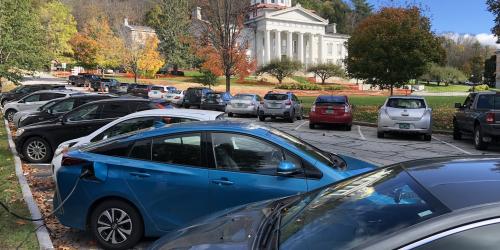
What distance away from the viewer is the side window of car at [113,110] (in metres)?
12.2

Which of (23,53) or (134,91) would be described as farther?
(134,91)

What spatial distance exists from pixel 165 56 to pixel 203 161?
8257cm

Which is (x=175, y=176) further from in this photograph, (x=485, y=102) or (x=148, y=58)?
(x=148, y=58)

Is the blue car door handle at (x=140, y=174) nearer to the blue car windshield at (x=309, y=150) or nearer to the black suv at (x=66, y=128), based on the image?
the blue car windshield at (x=309, y=150)

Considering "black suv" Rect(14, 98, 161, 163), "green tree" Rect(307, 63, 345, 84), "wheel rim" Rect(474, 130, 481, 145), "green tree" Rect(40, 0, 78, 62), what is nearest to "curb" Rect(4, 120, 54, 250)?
"black suv" Rect(14, 98, 161, 163)

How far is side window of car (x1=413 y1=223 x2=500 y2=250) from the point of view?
73.7 inches

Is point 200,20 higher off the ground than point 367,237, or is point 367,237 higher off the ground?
point 200,20

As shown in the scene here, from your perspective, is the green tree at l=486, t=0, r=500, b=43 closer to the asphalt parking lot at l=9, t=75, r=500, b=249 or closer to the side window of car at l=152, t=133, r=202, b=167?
the asphalt parking lot at l=9, t=75, r=500, b=249

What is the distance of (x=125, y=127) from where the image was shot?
8.61m

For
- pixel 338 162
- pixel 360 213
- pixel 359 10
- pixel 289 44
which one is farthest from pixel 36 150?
pixel 359 10

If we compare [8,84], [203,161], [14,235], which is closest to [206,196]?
[203,161]

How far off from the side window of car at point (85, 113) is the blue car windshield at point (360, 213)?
33.1 ft

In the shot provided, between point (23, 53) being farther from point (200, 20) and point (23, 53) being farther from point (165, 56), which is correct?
point (165, 56)

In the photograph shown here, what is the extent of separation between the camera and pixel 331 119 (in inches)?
774
